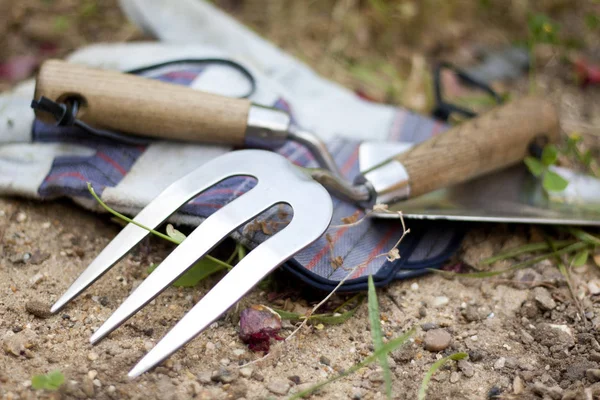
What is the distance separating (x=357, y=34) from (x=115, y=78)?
2.97 feet

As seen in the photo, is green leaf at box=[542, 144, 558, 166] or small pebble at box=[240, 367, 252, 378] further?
green leaf at box=[542, 144, 558, 166]

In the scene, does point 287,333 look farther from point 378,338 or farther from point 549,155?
point 549,155

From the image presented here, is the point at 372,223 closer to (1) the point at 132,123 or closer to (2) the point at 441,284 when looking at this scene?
(2) the point at 441,284

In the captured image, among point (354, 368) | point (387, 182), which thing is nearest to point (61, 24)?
point (387, 182)

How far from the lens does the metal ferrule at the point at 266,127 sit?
1.11 meters

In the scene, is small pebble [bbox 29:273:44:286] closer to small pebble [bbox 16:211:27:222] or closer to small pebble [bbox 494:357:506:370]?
small pebble [bbox 16:211:27:222]

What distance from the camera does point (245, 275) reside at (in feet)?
2.78

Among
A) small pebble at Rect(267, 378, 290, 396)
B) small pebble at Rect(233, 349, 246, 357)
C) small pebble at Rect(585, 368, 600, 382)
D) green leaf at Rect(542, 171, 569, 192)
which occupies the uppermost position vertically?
green leaf at Rect(542, 171, 569, 192)

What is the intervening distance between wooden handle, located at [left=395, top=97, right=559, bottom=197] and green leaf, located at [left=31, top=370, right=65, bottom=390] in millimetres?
638

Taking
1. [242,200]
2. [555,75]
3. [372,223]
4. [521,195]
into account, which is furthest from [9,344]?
[555,75]

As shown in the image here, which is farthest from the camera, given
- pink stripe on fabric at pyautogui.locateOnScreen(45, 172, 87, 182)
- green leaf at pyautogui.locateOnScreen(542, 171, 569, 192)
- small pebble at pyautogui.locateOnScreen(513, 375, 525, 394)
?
green leaf at pyautogui.locateOnScreen(542, 171, 569, 192)

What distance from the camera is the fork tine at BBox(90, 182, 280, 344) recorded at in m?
0.85

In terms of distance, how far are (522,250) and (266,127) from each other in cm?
52

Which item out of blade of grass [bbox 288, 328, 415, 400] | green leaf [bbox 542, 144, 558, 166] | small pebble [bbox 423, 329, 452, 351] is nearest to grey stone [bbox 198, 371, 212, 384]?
blade of grass [bbox 288, 328, 415, 400]
